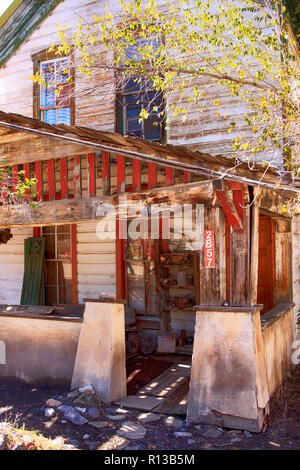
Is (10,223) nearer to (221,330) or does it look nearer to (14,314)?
(14,314)

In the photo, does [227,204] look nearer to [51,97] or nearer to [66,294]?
[66,294]

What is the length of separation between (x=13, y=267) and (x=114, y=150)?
20.0 ft

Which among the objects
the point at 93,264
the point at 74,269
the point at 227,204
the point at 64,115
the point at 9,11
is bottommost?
the point at 74,269

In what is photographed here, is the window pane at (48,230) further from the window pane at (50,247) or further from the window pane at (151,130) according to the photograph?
the window pane at (151,130)

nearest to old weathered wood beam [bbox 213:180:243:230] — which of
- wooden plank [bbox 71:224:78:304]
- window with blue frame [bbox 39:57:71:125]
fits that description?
wooden plank [bbox 71:224:78:304]

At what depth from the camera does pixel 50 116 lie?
9.95 m

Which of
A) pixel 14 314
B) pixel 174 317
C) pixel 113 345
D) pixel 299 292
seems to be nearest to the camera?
pixel 113 345

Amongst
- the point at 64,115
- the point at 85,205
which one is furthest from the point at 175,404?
the point at 64,115

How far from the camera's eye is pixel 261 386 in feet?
17.3

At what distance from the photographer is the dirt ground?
16.0ft

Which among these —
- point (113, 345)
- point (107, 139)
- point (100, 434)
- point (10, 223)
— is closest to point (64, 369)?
point (113, 345)

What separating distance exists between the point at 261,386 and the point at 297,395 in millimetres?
1678

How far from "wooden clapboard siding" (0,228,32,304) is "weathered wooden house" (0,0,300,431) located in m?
0.03

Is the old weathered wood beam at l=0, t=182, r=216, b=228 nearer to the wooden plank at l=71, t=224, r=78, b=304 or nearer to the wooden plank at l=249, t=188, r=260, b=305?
the wooden plank at l=249, t=188, r=260, b=305
